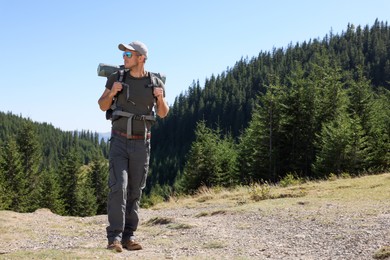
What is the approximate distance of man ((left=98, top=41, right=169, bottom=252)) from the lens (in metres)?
5.67

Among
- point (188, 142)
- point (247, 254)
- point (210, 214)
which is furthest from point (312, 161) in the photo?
point (188, 142)

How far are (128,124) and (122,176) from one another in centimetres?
74

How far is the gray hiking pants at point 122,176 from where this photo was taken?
5668 millimetres

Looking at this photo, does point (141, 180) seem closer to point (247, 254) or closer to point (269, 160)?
point (247, 254)

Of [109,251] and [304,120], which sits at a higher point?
[304,120]

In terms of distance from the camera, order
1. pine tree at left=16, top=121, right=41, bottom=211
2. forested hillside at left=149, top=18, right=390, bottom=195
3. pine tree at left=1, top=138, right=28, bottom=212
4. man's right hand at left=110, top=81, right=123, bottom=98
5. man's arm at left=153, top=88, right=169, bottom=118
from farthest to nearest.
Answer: pine tree at left=16, top=121, right=41, bottom=211 < pine tree at left=1, top=138, right=28, bottom=212 < forested hillside at left=149, top=18, right=390, bottom=195 < man's arm at left=153, top=88, right=169, bottom=118 < man's right hand at left=110, top=81, right=123, bottom=98

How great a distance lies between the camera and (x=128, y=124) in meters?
5.68

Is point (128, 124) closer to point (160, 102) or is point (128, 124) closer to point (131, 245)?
point (160, 102)

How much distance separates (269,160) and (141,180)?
30.4m

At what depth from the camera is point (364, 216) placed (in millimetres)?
9211

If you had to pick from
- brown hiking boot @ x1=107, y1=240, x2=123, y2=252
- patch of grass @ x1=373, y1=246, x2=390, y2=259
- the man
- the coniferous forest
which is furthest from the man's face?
the coniferous forest

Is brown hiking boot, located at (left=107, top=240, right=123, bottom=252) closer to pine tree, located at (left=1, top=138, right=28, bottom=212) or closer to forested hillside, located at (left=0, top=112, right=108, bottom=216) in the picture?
forested hillside, located at (left=0, top=112, right=108, bottom=216)

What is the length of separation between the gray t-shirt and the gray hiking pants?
0.19 m

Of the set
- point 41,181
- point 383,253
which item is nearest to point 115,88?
point 383,253
